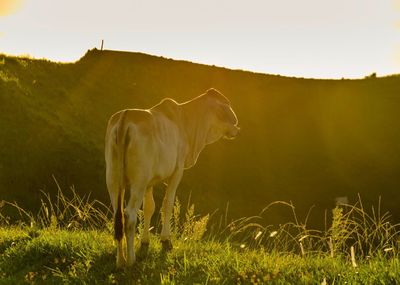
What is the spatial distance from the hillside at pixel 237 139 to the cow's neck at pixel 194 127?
1801 centimetres

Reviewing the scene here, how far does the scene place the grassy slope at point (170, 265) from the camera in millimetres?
6031

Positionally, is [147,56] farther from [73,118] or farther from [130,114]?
[130,114]

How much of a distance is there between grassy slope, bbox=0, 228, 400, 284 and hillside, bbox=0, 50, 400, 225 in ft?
61.7

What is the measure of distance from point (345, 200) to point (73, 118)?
19710 mm

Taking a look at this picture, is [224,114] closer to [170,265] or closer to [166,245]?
[166,245]

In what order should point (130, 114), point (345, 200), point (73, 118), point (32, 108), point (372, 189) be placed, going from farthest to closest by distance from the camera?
point (372, 189)
point (345, 200)
point (73, 118)
point (32, 108)
point (130, 114)

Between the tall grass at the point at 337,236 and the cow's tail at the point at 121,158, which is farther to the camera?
the cow's tail at the point at 121,158

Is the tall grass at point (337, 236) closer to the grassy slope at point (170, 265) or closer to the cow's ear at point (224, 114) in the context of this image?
the grassy slope at point (170, 265)

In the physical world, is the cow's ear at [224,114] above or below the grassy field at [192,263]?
above

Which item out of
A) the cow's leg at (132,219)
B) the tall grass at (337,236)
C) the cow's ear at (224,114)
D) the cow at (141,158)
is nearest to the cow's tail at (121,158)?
the cow at (141,158)

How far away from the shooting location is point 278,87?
56094 millimetres

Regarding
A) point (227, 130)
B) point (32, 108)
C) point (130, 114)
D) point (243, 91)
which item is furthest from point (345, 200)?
point (130, 114)

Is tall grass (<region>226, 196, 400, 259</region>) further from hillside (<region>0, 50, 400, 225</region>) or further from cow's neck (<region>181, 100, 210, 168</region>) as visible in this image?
hillside (<region>0, 50, 400, 225</region>)

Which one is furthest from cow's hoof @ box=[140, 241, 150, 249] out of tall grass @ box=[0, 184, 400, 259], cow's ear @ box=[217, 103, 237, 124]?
cow's ear @ box=[217, 103, 237, 124]
